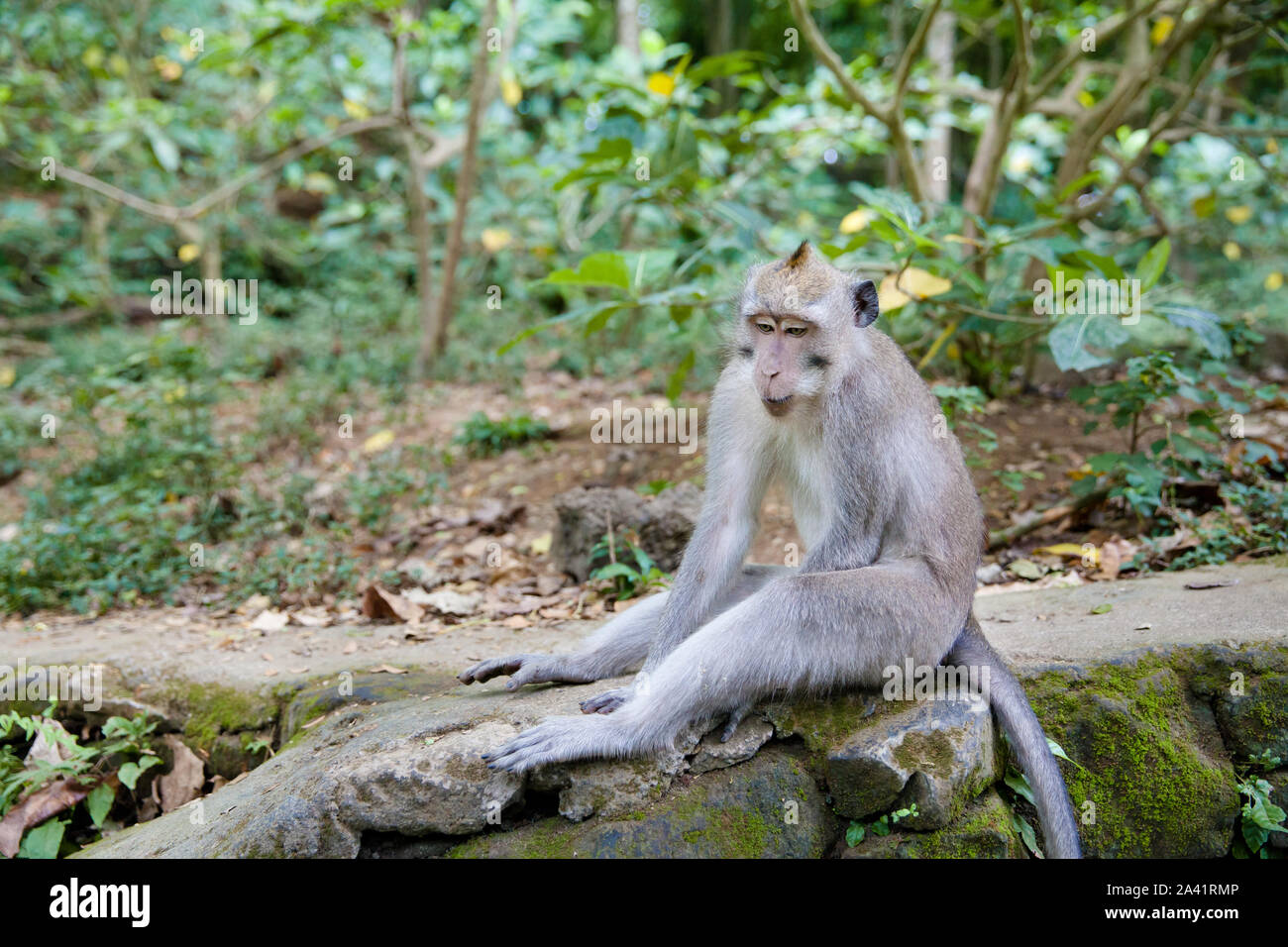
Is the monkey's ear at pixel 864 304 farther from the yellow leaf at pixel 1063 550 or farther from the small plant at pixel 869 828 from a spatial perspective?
the yellow leaf at pixel 1063 550

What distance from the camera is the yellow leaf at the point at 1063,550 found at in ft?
20.1

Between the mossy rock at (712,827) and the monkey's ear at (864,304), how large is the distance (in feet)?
5.85

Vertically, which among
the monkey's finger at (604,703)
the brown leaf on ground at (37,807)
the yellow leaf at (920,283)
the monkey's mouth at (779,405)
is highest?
the yellow leaf at (920,283)

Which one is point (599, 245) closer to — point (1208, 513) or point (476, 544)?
point (476, 544)

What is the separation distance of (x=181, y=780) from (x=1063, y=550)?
5.17m

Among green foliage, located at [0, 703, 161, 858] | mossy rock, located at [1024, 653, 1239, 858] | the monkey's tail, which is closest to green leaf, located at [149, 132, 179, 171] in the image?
green foliage, located at [0, 703, 161, 858]

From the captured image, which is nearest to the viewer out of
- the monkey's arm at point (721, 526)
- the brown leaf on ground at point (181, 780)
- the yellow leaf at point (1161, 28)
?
the monkey's arm at point (721, 526)

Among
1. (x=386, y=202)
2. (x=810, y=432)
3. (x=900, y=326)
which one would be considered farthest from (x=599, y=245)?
(x=810, y=432)

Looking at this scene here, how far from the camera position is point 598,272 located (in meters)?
5.73

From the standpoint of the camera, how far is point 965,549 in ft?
13.3

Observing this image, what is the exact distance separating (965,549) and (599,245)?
9.60 metres

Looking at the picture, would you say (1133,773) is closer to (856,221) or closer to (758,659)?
(758,659)

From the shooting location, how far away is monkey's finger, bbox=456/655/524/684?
173 inches

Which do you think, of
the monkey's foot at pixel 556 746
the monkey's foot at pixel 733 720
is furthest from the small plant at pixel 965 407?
the monkey's foot at pixel 556 746
